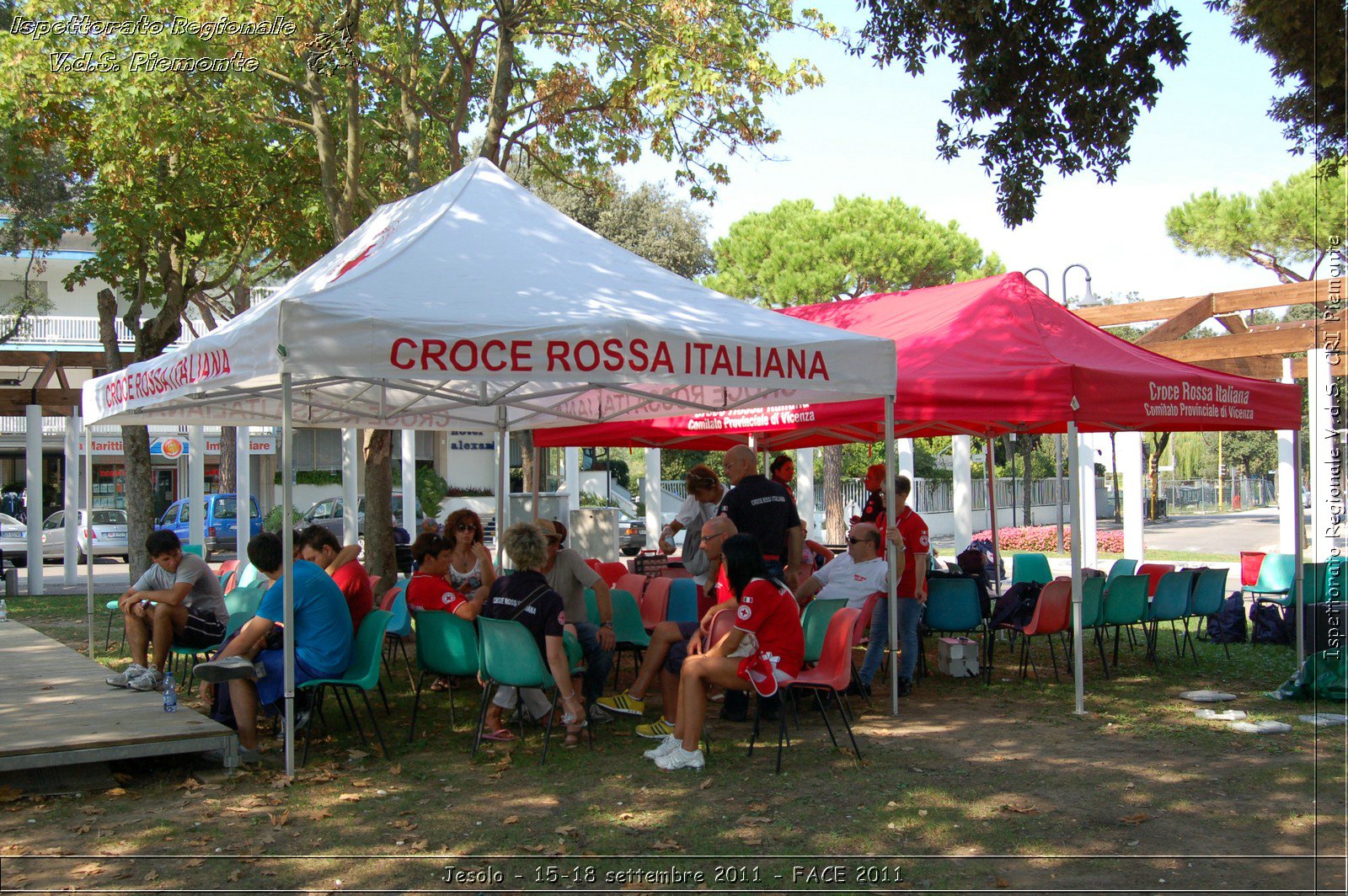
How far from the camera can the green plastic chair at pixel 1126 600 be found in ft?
29.4

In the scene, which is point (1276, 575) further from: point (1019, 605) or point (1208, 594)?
point (1019, 605)

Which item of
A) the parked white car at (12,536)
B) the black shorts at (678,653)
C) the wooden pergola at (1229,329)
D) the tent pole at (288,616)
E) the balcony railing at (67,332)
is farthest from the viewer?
the balcony railing at (67,332)

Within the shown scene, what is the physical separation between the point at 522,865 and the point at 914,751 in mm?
2744

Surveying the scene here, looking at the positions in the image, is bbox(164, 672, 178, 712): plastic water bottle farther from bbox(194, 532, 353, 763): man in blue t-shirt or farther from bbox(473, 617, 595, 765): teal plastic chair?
bbox(473, 617, 595, 765): teal plastic chair

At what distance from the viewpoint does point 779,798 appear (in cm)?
543

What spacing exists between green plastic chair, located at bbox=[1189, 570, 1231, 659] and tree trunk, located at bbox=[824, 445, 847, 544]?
49.1 feet

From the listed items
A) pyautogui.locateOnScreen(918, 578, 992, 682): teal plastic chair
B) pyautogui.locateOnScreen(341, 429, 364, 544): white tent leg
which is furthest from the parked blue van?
pyautogui.locateOnScreen(918, 578, 992, 682): teal plastic chair

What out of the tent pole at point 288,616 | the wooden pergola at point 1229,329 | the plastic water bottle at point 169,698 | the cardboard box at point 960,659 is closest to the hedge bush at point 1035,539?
the wooden pergola at point 1229,329

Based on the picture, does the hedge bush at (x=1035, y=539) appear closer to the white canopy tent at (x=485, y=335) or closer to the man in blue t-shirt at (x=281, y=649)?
the white canopy tent at (x=485, y=335)

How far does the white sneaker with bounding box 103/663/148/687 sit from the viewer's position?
7.18 metres

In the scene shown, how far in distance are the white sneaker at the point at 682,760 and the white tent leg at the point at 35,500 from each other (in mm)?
14101

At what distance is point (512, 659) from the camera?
629 centimetres

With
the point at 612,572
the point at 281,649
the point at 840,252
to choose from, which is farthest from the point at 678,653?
the point at 840,252

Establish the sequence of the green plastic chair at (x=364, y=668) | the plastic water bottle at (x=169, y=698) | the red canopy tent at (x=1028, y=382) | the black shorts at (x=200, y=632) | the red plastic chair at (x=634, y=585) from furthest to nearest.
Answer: the red plastic chair at (x=634, y=585)
the black shorts at (x=200, y=632)
the red canopy tent at (x=1028, y=382)
the plastic water bottle at (x=169, y=698)
the green plastic chair at (x=364, y=668)
